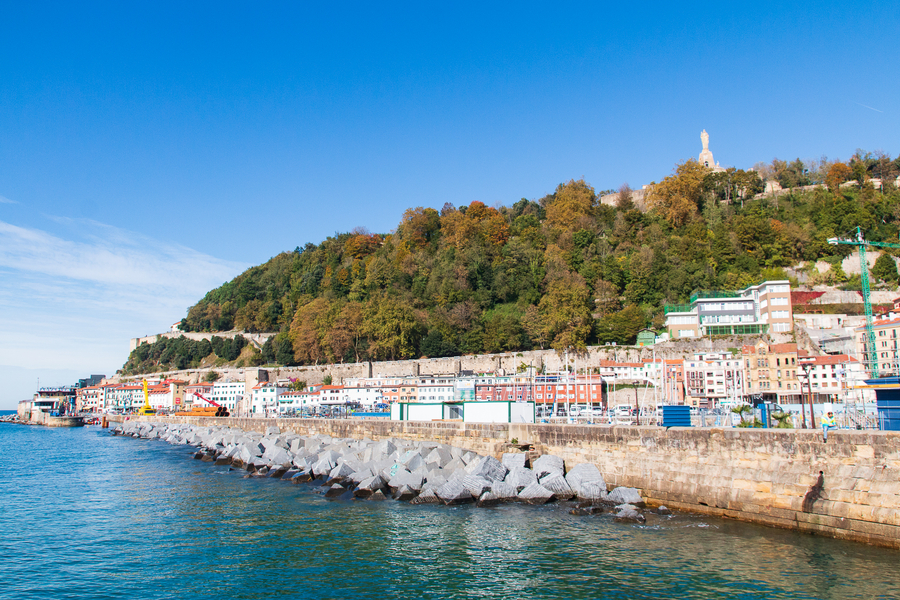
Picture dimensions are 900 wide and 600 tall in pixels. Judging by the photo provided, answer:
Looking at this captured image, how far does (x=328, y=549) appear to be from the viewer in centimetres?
1210

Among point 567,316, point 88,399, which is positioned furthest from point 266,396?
point 88,399

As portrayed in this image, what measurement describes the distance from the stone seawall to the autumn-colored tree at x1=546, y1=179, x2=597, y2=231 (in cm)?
5405

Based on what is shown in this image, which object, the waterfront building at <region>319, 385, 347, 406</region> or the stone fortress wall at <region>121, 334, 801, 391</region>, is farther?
the waterfront building at <region>319, 385, 347, 406</region>

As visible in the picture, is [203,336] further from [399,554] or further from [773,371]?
[399,554]

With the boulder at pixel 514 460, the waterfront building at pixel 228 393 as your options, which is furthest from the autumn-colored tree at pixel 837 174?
the waterfront building at pixel 228 393

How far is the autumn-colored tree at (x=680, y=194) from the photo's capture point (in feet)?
211

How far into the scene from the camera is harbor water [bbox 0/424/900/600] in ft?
31.7

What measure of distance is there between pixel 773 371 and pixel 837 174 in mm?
35876

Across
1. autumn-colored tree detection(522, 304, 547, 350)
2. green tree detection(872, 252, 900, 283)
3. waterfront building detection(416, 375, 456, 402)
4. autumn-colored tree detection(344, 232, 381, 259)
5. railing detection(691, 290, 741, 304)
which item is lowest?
waterfront building detection(416, 375, 456, 402)

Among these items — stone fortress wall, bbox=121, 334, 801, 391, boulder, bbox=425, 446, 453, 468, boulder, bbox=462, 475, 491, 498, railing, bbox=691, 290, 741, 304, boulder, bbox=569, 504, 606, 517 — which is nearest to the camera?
A: boulder, bbox=569, 504, 606, 517

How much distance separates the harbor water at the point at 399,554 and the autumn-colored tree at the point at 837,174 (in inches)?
2622

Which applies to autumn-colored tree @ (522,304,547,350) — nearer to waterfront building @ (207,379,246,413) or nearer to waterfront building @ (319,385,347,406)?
waterfront building @ (319,385,347,406)

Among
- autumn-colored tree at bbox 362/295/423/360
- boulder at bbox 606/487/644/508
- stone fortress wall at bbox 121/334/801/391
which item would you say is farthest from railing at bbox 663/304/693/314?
boulder at bbox 606/487/644/508

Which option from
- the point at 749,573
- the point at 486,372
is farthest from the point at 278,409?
the point at 749,573
